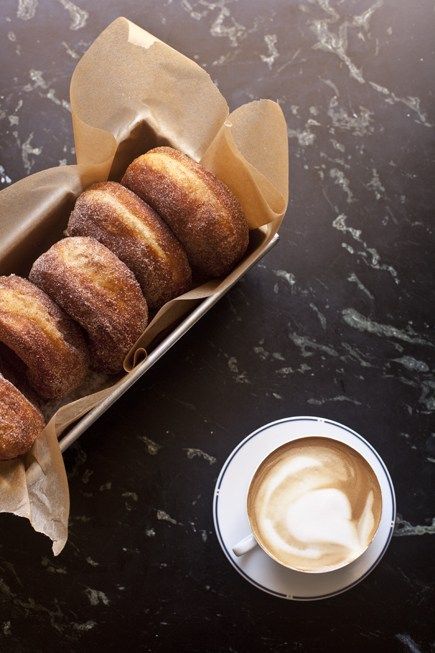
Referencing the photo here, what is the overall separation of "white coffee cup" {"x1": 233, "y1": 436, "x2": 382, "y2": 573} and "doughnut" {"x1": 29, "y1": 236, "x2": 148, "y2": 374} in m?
0.30

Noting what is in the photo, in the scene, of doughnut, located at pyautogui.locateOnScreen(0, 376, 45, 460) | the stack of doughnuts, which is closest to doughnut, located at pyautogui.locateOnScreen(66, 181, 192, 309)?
the stack of doughnuts

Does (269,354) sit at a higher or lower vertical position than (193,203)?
lower

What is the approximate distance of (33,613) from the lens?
138 centimetres

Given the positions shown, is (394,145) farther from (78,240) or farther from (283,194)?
(78,240)

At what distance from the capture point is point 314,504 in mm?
1293

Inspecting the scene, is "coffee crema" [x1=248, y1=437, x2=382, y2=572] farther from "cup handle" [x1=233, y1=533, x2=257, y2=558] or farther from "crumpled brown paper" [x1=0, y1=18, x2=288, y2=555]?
"crumpled brown paper" [x1=0, y1=18, x2=288, y2=555]

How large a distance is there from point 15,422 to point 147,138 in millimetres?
502

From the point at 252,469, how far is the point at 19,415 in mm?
402

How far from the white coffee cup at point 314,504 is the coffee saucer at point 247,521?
46 millimetres

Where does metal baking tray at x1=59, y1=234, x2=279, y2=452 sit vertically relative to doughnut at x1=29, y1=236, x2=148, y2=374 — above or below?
below

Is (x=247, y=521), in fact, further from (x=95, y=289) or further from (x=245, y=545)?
(x=95, y=289)

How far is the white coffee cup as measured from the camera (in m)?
1.28

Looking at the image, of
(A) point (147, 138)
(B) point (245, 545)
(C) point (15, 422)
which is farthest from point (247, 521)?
(A) point (147, 138)

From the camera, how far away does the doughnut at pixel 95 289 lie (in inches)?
47.6
